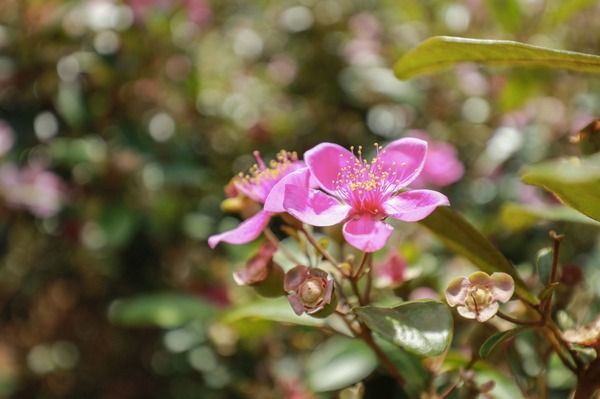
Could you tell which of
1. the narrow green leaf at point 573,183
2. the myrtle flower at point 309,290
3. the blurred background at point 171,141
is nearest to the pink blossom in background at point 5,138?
the blurred background at point 171,141

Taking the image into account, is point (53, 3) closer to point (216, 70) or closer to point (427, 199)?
point (216, 70)

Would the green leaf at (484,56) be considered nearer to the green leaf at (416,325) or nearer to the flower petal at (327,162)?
the flower petal at (327,162)

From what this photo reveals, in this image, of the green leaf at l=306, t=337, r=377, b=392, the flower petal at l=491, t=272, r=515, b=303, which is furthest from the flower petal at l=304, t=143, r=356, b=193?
the green leaf at l=306, t=337, r=377, b=392

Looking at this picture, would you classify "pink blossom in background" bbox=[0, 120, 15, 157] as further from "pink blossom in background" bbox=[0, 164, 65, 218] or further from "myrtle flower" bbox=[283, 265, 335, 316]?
"myrtle flower" bbox=[283, 265, 335, 316]

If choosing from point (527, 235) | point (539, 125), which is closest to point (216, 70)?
point (539, 125)

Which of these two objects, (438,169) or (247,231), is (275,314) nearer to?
(247,231)

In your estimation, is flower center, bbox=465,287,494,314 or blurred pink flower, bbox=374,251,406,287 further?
blurred pink flower, bbox=374,251,406,287
